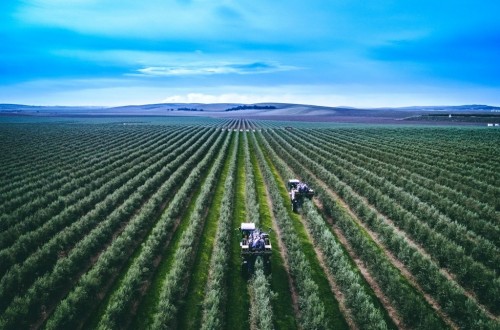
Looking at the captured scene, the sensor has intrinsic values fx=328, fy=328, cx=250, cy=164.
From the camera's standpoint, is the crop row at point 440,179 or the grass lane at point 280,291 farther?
the crop row at point 440,179

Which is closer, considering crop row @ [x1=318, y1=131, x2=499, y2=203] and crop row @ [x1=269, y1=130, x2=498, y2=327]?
crop row @ [x1=269, y1=130, x2=498, y2=327]

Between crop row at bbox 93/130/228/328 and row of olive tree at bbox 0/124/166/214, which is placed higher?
row of olive tree at bbox 0/124/166/214

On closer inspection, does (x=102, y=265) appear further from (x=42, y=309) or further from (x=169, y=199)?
(x=169, y=199)

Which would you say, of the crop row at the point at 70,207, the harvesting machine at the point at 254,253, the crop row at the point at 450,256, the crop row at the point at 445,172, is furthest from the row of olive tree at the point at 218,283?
the crop row at the point at 445,172

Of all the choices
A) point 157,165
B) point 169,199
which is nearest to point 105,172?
point 157,165

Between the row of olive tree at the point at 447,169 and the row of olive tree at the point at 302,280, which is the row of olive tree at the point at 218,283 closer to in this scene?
the row of olive tree at the point at 302,280

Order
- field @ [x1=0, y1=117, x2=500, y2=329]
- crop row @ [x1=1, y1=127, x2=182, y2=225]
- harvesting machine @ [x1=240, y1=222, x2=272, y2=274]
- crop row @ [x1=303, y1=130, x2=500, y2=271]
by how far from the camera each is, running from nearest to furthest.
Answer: field @ [x1=0, y1=117, x2=500, y2=329]
harvesting machine @ [x1=240, y1=222, x2=272, y2=274]
crop row @ [x1=303, y1=130, x2=500, y2=271]
crop row @ [x1=1, y1=127, x2=182, y2=225]

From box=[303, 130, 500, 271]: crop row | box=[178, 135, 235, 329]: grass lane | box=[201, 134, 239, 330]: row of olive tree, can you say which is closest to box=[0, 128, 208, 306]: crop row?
box=[178, 135, 235, 329]: grass lane

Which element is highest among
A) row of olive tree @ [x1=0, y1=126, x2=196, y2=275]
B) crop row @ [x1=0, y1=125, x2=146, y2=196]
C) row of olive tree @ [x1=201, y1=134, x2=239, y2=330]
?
crop row @ [x1=0, y1=125, x2=146, y2=196]

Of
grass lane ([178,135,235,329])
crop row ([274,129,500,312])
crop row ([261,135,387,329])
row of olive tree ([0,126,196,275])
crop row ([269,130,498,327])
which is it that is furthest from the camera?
row of olive tree ([0,126,196,275])

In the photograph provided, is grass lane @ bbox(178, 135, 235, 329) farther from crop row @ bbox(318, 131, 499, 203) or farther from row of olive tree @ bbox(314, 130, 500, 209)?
crop row @ bbox(318, 131, 499, 203)

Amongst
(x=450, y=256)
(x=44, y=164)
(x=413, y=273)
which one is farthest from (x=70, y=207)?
(x=450, y=256)
